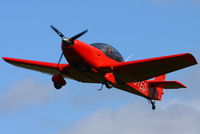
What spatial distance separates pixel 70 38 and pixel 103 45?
7.69 ft

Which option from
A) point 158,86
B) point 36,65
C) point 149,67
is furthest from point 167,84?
point 36,65

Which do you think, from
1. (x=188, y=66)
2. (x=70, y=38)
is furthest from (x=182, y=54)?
(x=70, y=38)

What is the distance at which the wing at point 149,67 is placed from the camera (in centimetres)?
2048

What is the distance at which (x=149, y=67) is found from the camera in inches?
867

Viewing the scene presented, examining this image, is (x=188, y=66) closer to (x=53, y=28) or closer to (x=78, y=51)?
(x=78, y=51)

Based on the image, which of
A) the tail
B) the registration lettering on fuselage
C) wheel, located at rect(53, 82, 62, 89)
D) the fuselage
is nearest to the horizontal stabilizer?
the tail

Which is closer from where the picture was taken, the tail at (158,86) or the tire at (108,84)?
the tire at (108,84)

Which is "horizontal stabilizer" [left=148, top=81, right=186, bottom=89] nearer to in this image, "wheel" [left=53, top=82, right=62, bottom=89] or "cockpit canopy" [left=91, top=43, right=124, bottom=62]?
"cockpit canopy" [left=91, top=43, right=124, bottom=62]

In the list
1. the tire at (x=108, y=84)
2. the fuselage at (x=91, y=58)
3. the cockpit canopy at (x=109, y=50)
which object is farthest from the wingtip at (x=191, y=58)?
the cockpit canopy at (x=109, y=50)

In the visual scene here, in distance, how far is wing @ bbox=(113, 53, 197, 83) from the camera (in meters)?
20.5

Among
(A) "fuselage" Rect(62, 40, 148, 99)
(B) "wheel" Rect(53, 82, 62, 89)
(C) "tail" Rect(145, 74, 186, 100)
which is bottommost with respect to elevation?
(C) "tail" Rect(145, 74, 186, 100)

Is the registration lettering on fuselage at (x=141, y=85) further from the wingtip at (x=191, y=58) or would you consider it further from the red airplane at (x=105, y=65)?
the wingtip at (x=191, y=58)

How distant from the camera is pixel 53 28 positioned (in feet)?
70.3

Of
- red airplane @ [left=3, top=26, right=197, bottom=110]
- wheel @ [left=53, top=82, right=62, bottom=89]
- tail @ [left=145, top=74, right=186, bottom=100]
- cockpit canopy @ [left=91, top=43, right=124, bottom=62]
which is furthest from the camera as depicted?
tail @ [left=145, top=74, right=186, bottom=100]
